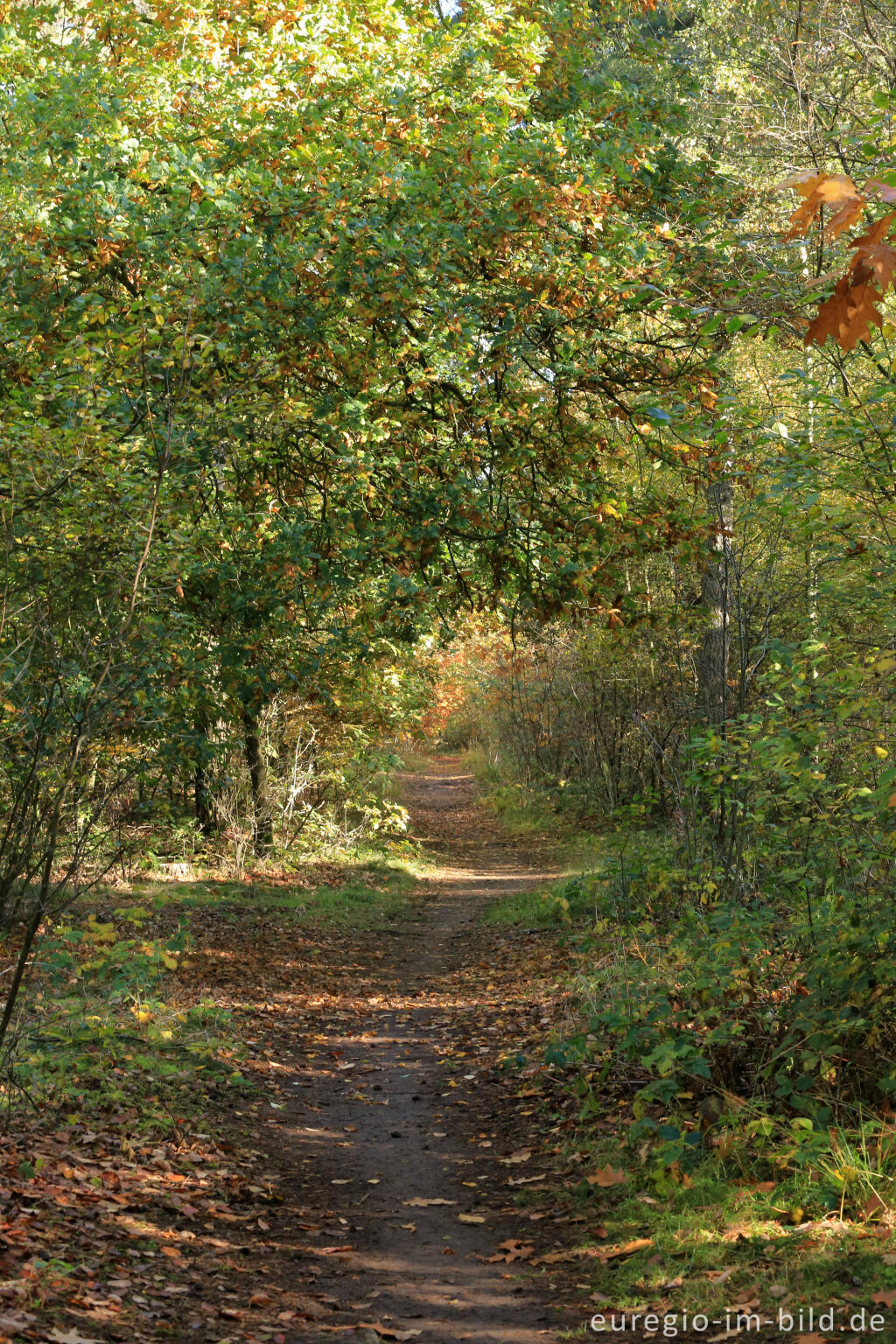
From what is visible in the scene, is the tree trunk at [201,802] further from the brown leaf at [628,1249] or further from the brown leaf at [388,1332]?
the brown leaf at [388,1332]

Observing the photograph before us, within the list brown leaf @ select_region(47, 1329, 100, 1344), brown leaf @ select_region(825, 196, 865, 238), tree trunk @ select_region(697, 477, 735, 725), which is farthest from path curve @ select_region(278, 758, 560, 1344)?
tree trunk @ select_region(697, 477, 735, 725)

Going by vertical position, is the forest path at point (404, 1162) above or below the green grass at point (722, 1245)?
below

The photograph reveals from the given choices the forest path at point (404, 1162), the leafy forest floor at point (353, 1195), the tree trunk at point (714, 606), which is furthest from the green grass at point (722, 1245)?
the tree trunk at point (714, 606)

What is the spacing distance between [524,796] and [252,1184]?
68.8 feet

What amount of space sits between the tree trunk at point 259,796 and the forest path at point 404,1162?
4864 mm

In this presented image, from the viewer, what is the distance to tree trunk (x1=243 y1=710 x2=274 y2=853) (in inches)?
666

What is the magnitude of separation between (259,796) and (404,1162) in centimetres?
1125

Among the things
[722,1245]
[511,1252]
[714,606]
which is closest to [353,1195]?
[511,1252]

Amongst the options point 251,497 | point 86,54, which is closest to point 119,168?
point 86,54

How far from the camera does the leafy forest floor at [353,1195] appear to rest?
4.13m

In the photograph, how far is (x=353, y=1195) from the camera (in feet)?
18.9

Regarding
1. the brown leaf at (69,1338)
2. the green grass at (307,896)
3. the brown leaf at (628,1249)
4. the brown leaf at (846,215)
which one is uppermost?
the brown leaf at (846,215)

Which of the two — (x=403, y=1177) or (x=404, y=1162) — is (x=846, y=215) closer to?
(x=403, y=1177)

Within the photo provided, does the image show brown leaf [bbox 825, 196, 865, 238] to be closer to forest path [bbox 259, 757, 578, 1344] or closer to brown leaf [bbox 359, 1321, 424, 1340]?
forest path [bbox 259, 757, 578, 1344]
